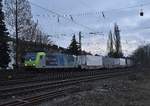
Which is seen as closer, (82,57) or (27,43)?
(27,43)

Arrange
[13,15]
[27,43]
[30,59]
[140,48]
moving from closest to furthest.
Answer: [30,59], [13,15], [27,43], [140,48]

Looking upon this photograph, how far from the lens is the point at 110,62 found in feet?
308

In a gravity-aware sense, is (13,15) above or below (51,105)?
above

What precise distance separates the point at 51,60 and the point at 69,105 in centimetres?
3920

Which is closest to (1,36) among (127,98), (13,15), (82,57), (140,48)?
A: (13,15)

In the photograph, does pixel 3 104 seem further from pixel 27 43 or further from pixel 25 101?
pixel 27 43

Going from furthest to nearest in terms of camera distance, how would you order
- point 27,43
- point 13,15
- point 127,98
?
point 27,43 < point 13,15 < point 127,98

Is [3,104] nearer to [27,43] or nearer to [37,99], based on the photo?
[37,99]

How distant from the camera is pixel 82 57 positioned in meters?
74.8

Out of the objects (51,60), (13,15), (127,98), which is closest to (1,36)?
(13,15)

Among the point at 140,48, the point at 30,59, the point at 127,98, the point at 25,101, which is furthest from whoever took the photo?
the point at 140,48

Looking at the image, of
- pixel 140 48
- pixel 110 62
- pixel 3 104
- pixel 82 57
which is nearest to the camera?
pixel 3 104

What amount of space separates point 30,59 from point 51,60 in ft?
11.6

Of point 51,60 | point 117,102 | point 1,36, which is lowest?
point 117,102
